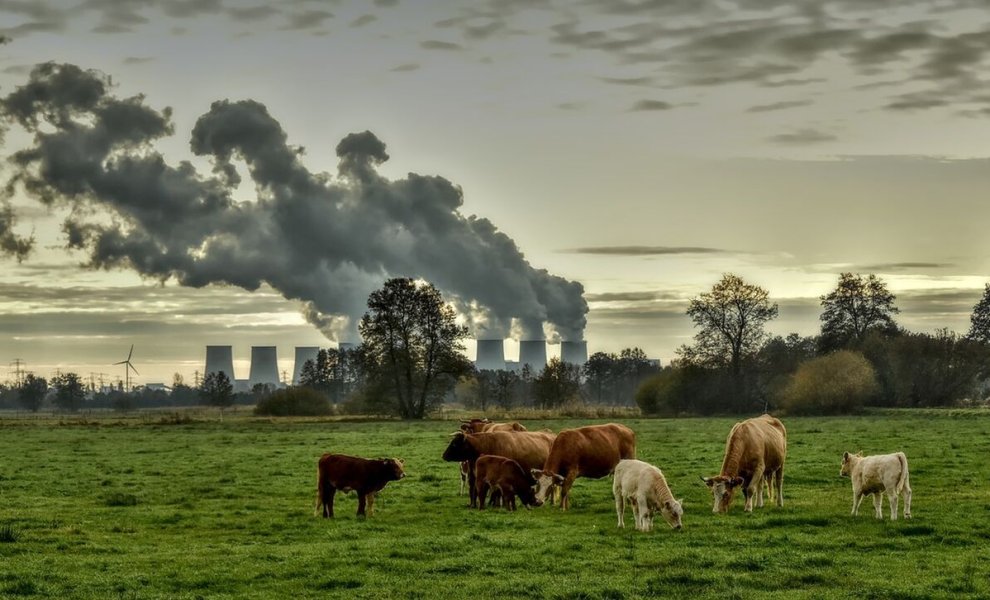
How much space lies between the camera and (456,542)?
17.4 metres

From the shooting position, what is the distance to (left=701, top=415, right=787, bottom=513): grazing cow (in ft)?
67.3

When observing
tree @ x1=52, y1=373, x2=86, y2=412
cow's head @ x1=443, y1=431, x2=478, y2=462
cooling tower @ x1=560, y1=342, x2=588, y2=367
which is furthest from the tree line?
tree @ x1=52, y1=373, x2=86, y2=412

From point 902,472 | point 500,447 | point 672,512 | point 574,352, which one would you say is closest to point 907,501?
point 902,472

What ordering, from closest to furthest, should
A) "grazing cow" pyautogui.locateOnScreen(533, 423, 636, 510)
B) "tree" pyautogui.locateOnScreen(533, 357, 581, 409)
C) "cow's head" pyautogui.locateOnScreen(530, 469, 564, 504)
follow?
1. "cow's head" pyautogui.locateOnScreen(530, 469, 564, 504)
2. "grazing cow" pyautogui.locateOnScreen(533, 423, 636, 510)
3. "tree" pyautogui.locateOnScreen(533, 357, 581, 409)

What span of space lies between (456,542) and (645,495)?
12.1 feet

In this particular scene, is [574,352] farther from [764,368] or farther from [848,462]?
[848,462]

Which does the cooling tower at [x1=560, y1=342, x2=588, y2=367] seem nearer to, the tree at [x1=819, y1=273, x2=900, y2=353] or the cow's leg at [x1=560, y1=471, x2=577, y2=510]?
the tree at [x1=819, y1=273, x2=900, y2=353]

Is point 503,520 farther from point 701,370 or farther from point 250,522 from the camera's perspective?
point 701,370

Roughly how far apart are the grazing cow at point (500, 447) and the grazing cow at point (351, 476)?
2.50m

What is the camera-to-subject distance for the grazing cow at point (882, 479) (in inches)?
742

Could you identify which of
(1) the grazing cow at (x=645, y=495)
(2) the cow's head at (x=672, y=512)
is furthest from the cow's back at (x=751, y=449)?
(2) the cow's head at (x=672, y=512)

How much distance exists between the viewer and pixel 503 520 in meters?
20.1

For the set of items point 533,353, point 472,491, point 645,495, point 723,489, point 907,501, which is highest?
point 533,353

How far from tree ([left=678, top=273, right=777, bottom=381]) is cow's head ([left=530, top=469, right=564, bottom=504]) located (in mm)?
64883
